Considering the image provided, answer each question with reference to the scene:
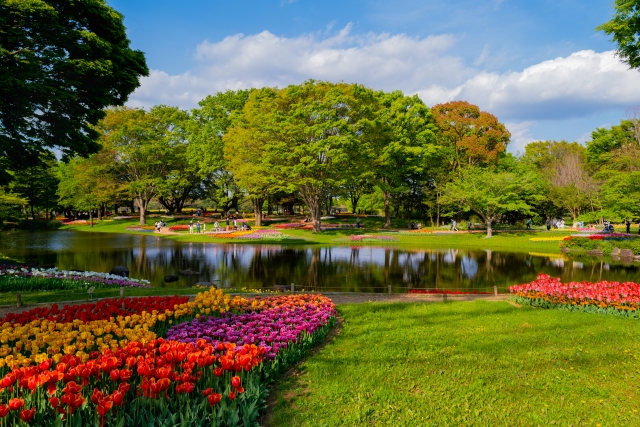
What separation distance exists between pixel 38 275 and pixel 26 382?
12.8m

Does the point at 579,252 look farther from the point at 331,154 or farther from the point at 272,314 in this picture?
the point at 272,314

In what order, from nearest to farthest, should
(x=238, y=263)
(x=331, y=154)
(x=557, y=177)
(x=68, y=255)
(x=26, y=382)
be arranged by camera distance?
(x=26, y=382) → (x=238, y=263) → (x=68, y=255) → (x=331, y=154) → (x=557, y=177)

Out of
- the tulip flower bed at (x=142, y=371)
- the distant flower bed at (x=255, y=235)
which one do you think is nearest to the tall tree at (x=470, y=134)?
the distant flower bed at (x=255, y=235)

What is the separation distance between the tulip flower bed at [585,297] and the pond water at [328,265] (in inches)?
123

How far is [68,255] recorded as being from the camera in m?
27.1

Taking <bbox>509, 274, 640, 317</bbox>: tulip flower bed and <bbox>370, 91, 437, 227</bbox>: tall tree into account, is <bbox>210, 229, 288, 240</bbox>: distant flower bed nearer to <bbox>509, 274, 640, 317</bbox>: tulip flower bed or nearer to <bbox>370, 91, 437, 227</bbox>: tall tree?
<bbox>370, 91, 437, 227</bbox>: tall tree

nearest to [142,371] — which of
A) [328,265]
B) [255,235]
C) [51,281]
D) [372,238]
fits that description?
[51,281]

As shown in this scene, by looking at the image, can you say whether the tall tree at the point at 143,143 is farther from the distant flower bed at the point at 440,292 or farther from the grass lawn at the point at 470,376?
the grass lawn at the point at 470,376

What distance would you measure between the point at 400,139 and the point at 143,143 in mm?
34772

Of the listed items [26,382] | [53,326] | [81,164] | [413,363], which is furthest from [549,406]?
[81,164]

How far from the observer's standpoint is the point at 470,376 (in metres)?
6.10

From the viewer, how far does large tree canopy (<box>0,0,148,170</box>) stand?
13.9 m

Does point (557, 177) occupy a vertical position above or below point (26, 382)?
above

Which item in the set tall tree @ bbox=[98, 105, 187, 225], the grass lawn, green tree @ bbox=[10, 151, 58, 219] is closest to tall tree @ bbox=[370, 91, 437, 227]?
tall tree @ bbox=[98, 105, 187, 225]
